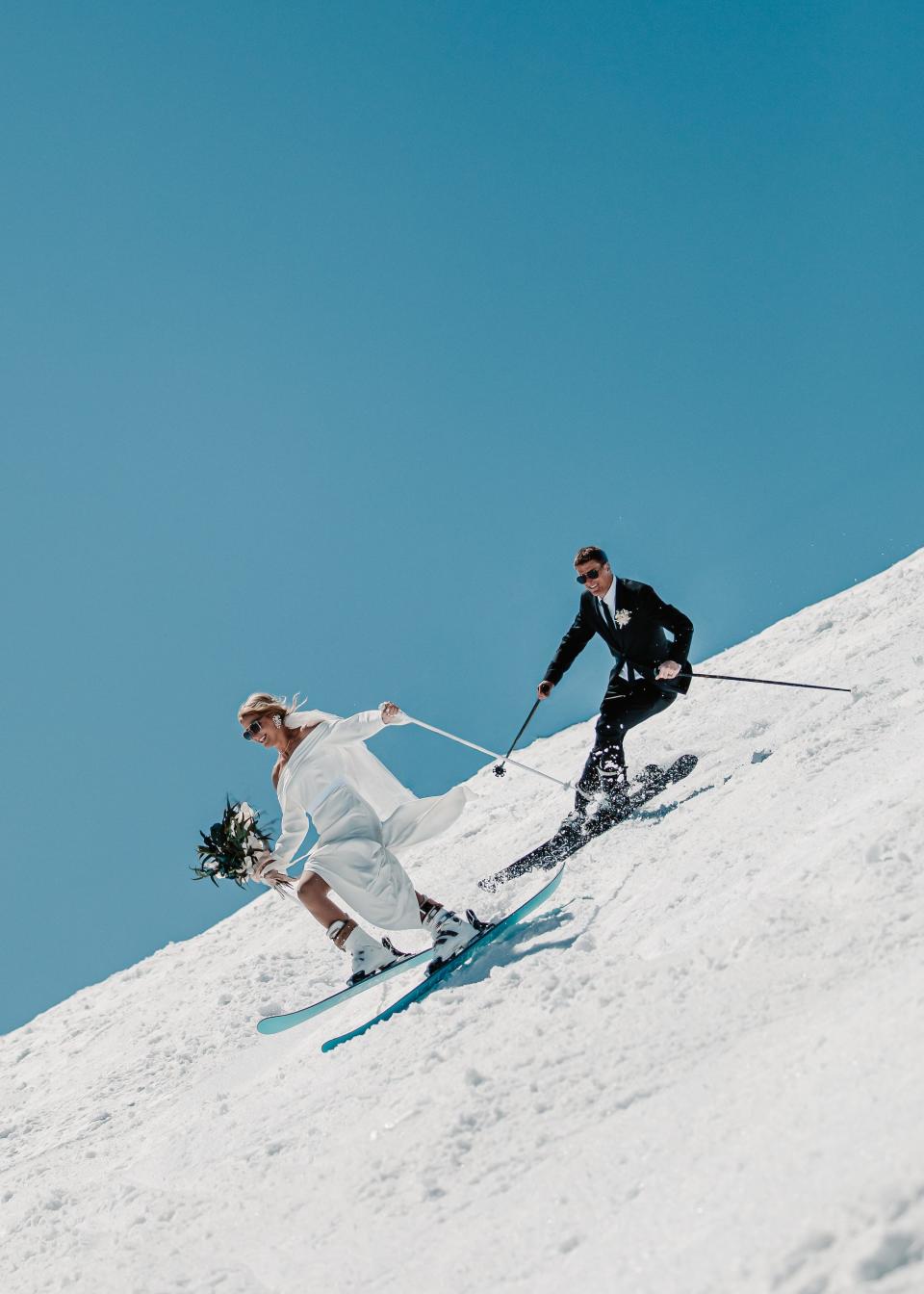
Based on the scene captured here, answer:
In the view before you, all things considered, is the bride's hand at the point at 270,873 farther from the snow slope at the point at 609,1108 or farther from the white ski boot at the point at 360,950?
the snow slope at the point at 609,1108

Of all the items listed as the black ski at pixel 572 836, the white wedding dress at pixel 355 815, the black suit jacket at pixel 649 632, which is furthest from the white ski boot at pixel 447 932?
the black suit jacket at pixel 649 632

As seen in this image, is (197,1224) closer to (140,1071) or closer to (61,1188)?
(61,1188)

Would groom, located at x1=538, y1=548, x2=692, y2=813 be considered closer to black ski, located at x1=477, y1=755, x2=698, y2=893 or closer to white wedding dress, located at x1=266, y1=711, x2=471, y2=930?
black ski, located at x1=477, y1=755, x2=698, y2=893

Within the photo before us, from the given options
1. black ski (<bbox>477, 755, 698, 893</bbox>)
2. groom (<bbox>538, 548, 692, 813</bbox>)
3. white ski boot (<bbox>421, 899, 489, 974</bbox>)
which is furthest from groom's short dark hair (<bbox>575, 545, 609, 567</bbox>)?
white ski boot (<bbox>421, 899, 489, 974</bbox>)

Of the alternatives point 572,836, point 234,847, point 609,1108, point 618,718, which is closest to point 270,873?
point 234,847

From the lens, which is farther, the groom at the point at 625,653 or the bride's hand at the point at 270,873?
the groom at the point at 625,653

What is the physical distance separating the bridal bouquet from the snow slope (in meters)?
1.10

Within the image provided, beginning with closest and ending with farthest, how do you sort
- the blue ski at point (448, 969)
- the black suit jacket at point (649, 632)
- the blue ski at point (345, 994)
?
the blue ski at point (448, 969) < the blue ski at point (345, 994) < the black suit jacket at point (649, 632)

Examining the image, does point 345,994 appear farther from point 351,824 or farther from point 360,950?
point 351,824

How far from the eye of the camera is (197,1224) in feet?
12.7

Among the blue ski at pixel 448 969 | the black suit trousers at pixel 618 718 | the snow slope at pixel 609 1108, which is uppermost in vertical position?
the black suit trousers at pixel 618 718

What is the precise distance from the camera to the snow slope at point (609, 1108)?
2566 mm

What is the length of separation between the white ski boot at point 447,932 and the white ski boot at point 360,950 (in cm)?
33

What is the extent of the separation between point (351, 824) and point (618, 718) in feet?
8.50
